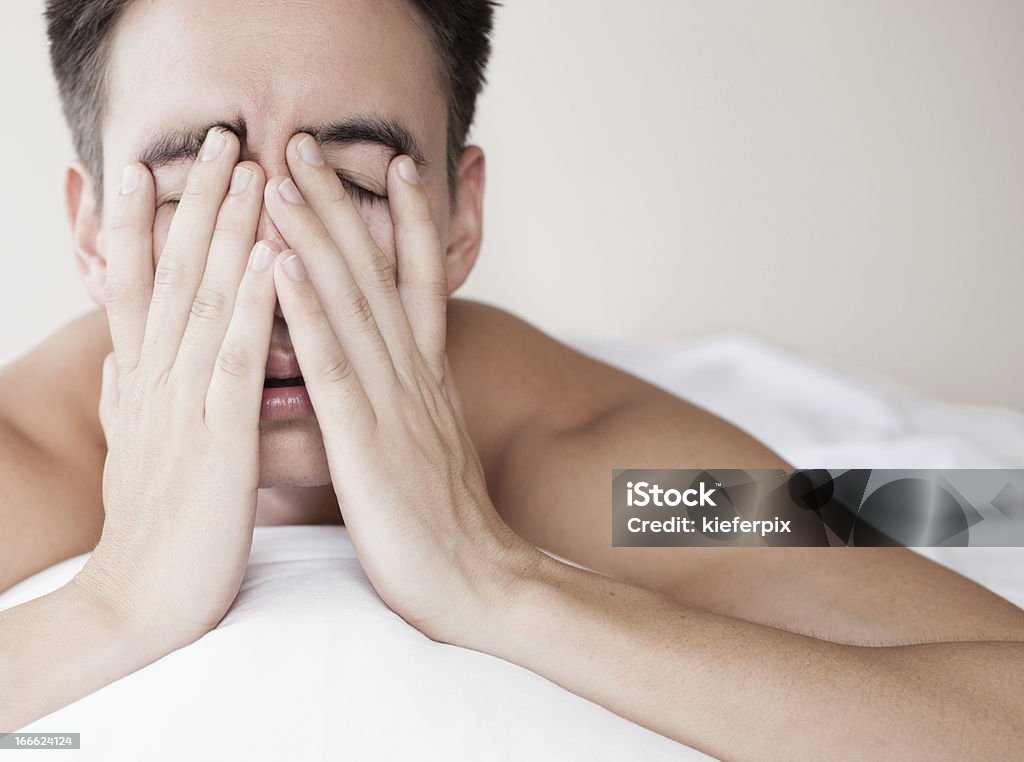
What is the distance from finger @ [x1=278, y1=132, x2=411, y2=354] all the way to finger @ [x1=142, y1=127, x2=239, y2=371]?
3.0 inches

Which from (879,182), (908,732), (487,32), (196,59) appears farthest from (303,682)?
(879,182)

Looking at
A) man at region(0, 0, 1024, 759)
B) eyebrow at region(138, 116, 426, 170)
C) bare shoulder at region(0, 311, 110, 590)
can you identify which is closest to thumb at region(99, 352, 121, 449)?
man at region(0, 0, 1024, 759)

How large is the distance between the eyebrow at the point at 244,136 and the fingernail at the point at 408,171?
0.05m

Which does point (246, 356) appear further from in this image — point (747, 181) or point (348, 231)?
point (747, 181)

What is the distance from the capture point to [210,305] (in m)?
0.93

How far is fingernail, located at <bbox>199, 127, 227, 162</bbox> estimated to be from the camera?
3.16ft

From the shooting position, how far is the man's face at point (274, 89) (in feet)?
3.31

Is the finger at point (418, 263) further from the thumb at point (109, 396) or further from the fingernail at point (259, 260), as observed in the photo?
the thumb at point (109, 396)

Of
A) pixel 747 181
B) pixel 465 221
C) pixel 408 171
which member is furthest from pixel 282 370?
pixel 747 181

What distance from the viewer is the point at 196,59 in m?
1.04

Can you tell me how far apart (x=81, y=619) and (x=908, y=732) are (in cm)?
68

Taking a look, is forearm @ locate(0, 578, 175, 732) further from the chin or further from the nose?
the nose

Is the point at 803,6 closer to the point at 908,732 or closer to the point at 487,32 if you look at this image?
the point at 487,32

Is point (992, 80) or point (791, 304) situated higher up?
point (992, 80)
